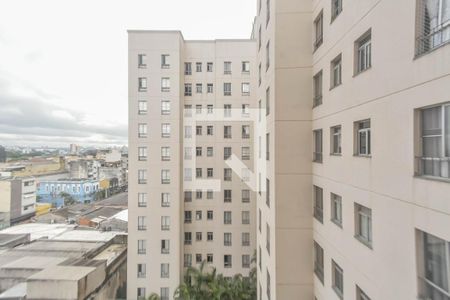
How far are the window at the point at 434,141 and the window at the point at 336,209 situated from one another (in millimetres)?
2823

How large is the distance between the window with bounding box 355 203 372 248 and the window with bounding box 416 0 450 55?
3.16 meters

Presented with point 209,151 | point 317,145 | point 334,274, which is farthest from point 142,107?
point 334,274

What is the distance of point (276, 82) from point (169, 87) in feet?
42.4

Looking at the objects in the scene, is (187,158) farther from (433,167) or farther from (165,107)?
(433,167)

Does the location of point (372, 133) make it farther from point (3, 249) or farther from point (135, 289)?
point (3, 249)

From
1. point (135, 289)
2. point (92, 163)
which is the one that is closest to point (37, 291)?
point (135, 289)

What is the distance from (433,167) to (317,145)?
405cm

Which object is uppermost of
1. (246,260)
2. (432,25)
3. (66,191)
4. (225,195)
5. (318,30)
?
(318,30)

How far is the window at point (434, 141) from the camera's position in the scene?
3137 millimetres

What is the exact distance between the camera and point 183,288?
16688 mm

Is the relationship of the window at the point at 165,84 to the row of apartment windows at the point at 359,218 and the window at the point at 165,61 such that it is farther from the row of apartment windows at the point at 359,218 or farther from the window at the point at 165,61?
the row of apartment windows at the point at 359,218

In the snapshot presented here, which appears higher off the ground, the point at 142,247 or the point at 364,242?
the point at 364,242

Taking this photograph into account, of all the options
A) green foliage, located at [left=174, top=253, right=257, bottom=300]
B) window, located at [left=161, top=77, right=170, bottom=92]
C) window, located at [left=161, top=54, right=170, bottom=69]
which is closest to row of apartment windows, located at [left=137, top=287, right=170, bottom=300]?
green foliage, located at [left=174, top=253, right=257, bottom=300]

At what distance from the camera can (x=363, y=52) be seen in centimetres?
513
